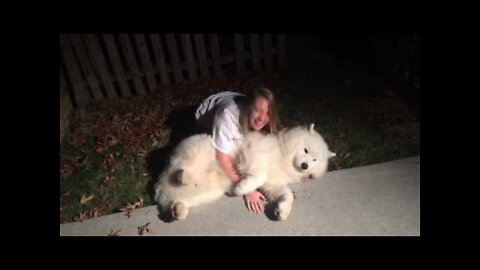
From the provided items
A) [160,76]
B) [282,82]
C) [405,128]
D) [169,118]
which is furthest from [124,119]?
[405,128]

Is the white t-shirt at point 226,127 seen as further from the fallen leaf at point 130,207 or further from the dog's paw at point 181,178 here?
the fallen leaf at point 130,207

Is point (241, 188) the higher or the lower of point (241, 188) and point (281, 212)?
the higher

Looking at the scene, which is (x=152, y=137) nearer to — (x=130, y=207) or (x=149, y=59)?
(x=130, y=207)

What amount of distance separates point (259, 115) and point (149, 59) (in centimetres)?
210

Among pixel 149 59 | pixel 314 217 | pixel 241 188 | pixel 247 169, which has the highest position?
pixel 149 59

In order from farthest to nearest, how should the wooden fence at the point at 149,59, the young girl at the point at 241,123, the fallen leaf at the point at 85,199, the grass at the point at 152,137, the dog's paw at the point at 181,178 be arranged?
the wooden fence at the point at 149,59 < the grass at the point at 152,137 < the fallen leaf at the point at 85,199 < the young girl at the point at 241,123 < the dog's paw at the point at 181,178

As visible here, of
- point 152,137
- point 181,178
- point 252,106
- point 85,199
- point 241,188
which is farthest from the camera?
point 152,137

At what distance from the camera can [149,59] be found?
→ 4.81 metres

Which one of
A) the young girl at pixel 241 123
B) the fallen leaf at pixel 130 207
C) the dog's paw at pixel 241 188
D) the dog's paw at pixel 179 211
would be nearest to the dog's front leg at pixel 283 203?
the young girl at pixel 241 123

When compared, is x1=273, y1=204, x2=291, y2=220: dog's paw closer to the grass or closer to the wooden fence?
the grass

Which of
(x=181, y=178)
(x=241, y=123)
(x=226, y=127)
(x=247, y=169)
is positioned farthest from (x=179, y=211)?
(x=241, y=123)

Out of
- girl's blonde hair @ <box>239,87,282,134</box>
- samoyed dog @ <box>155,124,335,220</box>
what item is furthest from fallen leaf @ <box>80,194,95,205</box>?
girl's blonde hair @ <box>239,87,282,134</box>

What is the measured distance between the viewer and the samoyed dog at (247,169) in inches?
123

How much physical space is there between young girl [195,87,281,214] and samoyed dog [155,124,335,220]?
5cm
